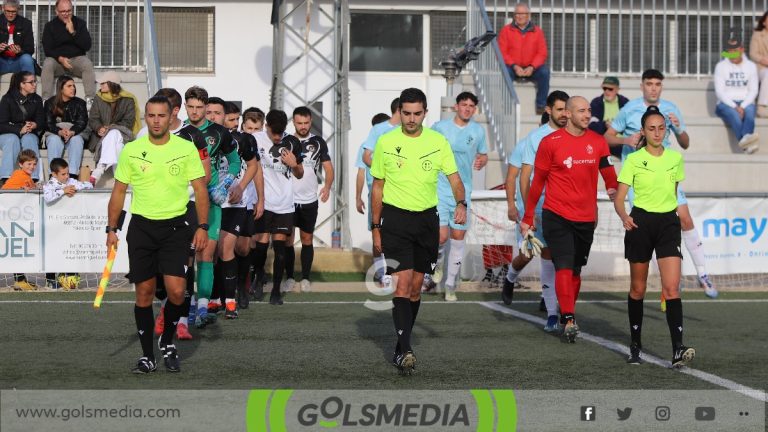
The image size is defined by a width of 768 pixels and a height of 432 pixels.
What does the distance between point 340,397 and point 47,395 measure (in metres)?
1.74

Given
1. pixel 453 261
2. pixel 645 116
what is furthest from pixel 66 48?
pixel 645 116

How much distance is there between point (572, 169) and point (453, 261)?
370cm

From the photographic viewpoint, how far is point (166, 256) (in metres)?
9.09

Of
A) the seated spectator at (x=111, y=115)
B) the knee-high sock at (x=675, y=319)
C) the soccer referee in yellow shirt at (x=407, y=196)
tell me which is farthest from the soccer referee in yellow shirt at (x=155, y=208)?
the seated spectator at (x=111, y=115)

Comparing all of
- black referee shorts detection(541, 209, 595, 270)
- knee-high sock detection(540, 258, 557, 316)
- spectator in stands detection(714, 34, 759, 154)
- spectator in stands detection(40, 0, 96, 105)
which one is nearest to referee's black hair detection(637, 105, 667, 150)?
black referee shorts detection(541, 209, 595, 270)

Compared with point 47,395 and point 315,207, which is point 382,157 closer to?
point 47,395

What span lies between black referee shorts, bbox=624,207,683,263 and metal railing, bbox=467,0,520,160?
29.2 ft

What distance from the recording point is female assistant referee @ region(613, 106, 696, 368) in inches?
382

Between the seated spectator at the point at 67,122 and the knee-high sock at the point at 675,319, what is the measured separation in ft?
32.9

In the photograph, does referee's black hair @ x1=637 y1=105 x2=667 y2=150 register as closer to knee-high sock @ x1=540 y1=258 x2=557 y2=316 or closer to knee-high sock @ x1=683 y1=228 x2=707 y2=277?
knee-high sock @ x1=540 y1=258 x2=557 y2=316

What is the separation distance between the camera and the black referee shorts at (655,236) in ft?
31.9

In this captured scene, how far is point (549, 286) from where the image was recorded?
470 inches

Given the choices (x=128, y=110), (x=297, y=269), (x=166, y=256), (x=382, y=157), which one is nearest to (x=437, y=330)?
(x=382, y=157)

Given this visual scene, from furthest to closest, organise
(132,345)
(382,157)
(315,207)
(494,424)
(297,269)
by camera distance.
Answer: (297,269) → (315,207) → (132,345) → (382,157) → (494,424)
